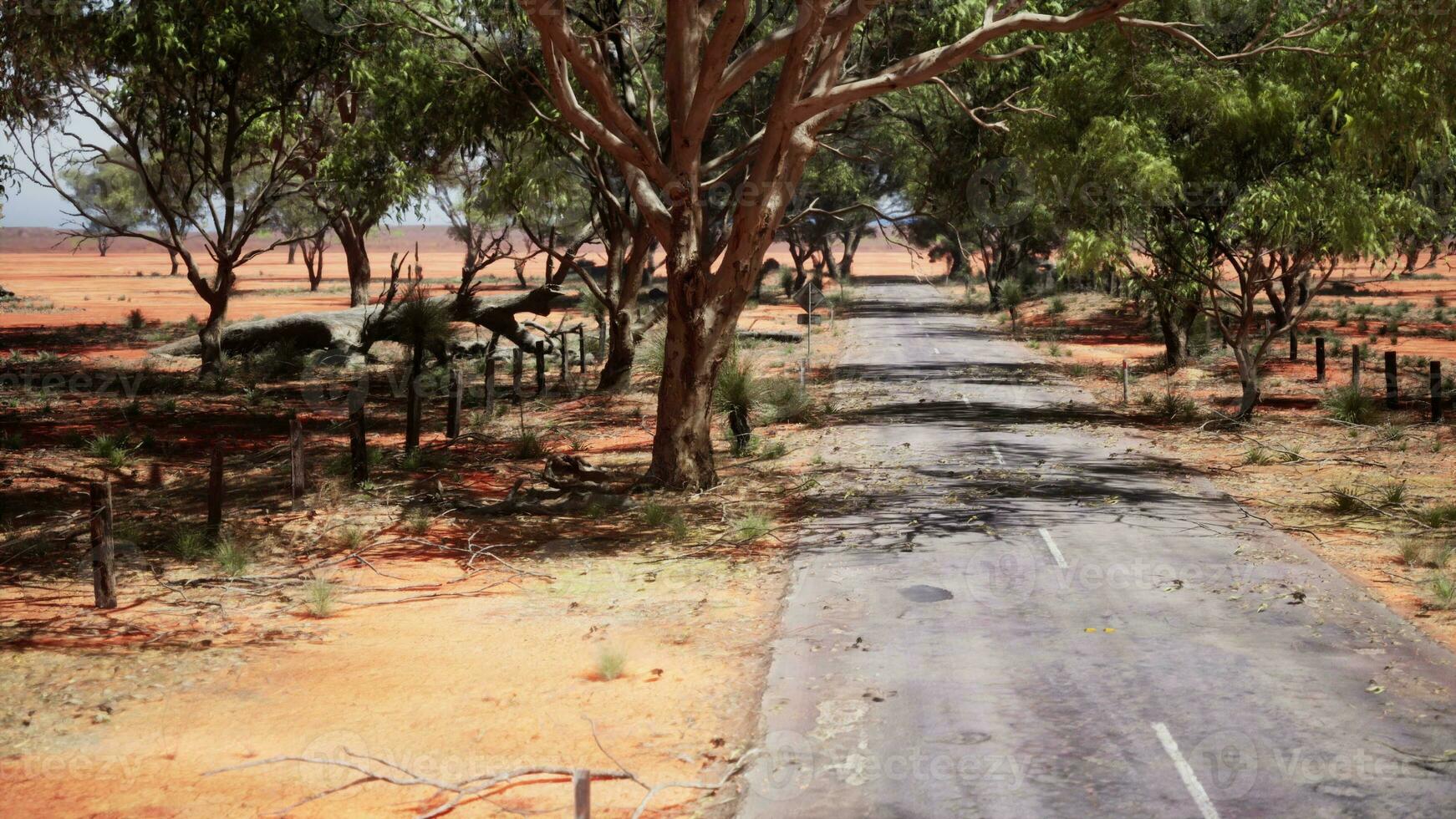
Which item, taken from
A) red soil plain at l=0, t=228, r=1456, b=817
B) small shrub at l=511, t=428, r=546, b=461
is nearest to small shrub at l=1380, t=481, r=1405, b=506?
→ red soil plain at l=0, t=228, r=1456, b=817

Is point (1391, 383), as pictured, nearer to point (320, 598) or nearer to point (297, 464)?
point (297, 464)

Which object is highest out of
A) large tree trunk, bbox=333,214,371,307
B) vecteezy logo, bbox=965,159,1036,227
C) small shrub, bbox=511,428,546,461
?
vecteezy logo, bbox=965,159,1036,227

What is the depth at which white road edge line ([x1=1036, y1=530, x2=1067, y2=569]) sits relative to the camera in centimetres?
1230

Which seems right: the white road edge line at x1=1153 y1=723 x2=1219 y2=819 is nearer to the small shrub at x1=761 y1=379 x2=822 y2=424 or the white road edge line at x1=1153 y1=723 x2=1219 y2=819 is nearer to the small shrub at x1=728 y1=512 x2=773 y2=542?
the small shrub at x1=728 y1=512 x2=773 y2=542

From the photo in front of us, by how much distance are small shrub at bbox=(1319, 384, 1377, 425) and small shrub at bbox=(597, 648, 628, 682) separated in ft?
50.3

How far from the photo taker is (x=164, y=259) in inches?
5359

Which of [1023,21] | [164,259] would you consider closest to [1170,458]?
[1023,21]

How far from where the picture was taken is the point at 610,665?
9250 mm

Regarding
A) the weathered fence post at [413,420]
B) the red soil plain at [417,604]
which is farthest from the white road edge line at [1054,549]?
the weathered fence post at [413,420]

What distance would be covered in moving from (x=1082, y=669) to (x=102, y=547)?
25.7ft

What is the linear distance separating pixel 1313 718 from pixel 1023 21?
8607 millimetres

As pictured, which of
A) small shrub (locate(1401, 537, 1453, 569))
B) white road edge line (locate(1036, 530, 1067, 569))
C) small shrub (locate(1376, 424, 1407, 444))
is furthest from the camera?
small shrub (locate(1376, 424, 1407, 444))

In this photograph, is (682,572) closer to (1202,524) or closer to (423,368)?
(1202,524)

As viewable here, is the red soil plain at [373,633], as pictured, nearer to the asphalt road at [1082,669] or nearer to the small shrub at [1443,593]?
the asphalt road at [1082,669]
